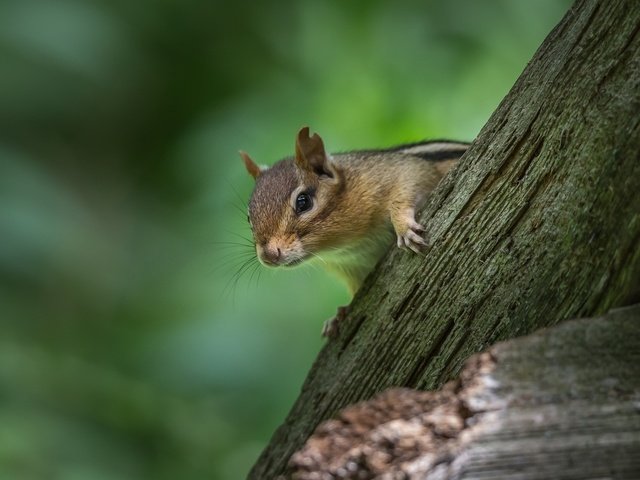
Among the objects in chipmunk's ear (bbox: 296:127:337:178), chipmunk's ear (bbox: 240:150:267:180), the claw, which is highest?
chipmunk's ear (bbox: 240:150:267:180)

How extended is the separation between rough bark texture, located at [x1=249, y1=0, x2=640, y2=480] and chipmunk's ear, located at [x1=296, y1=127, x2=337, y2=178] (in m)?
0.95

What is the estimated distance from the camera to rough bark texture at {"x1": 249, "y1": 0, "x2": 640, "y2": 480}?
156 centimetres

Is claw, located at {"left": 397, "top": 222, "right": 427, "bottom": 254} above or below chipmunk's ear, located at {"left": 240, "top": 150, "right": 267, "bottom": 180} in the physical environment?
below

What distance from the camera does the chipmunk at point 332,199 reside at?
2.97 m

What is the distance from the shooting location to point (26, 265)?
319 centimetres

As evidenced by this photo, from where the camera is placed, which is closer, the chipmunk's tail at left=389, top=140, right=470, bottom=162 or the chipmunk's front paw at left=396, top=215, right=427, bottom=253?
the chipmunk's front paw at left=396, top=215, right=427, bottom=253

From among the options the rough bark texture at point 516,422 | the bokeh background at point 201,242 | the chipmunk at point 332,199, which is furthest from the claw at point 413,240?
the bokeh background at point 201,242

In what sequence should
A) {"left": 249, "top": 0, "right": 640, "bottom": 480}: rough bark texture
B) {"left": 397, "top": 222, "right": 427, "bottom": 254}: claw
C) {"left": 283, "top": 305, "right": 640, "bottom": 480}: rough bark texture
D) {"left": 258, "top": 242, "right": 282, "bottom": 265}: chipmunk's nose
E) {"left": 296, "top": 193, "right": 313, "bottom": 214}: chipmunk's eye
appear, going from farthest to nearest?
{"left": 296, "top": 193, "right": 313, "bottom": 214}: chipmunk's eye < {"left": 258, "top": 242, "right": 282, "bottom": 265}: chipmunk's nose < {"left": 397, "top": 222, "right": 427, "bottom": 254}: claw < {"left": 249, "top": 0, "right": 640, "bottom": 480}: rough bark texture < {"left": 283, "top": 305, "right": 640, "bottom": 480}: rough bark texture

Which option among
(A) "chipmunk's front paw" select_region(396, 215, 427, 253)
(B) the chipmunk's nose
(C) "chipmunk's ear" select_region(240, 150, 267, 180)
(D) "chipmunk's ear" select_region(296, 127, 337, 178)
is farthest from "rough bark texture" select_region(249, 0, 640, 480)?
(C) "chipmunk's ear" select_region(240, 150, 267, 180)

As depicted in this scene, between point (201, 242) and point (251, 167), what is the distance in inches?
17.0

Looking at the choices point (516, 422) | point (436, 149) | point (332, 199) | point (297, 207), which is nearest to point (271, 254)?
point (297, 207)

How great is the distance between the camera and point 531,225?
1702mm

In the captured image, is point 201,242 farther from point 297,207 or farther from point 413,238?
point 413,238

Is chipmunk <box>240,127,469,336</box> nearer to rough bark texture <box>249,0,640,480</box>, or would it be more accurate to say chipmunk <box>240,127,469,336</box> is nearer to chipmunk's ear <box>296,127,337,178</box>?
chipmunk's ear <box>296,127,337,178</box>
